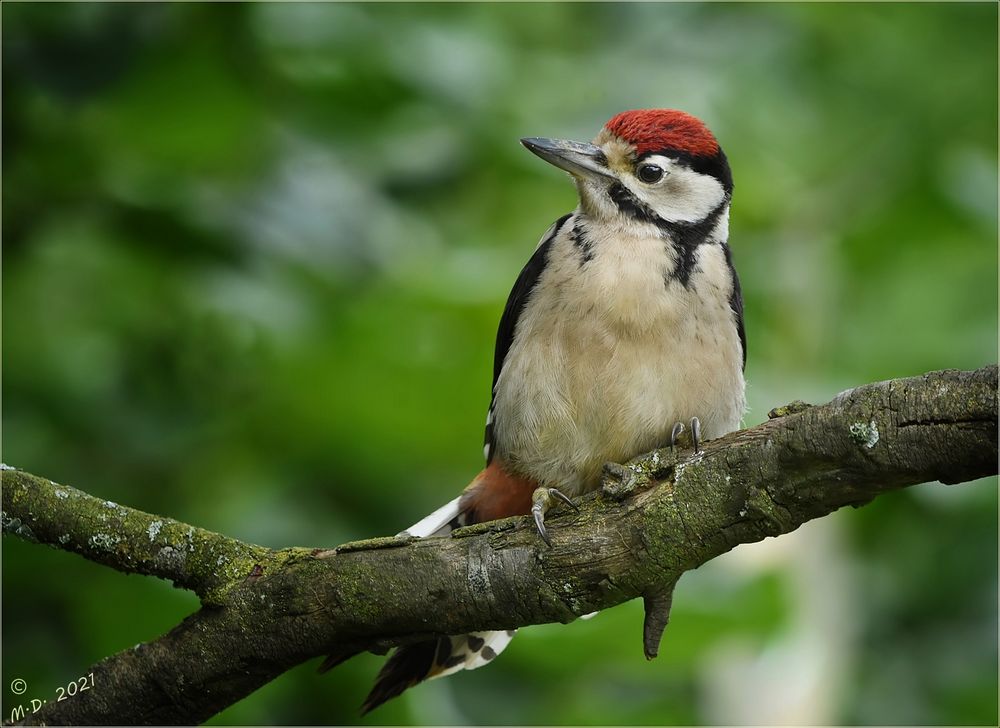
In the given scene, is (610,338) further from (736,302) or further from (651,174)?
(651,174)

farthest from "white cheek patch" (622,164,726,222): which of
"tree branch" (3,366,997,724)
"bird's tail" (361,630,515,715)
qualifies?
"bird's tail" (361,630,515,715)

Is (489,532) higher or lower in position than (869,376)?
lower

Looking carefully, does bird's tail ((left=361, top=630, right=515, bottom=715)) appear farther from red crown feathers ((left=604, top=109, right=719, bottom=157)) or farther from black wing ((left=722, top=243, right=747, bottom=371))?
red crown feathers ((left=604, top=109, right=719, bottom=157))

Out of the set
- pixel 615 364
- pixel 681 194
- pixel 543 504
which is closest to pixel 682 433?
pixel 615 364

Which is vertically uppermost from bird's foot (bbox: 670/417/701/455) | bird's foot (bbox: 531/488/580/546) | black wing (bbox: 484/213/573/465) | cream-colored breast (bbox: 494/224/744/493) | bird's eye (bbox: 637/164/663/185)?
bird's eye (bbox: 637/164/663/185)

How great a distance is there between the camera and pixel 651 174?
3.98 m

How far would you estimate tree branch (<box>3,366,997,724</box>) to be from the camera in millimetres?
2566

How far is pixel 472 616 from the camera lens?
8.95 feet

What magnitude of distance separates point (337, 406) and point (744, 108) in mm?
2987

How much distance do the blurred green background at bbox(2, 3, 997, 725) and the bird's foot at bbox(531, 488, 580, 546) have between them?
1.24 meters

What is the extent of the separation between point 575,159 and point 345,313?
1.10 meters

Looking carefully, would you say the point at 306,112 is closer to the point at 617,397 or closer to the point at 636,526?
the point at 617,397

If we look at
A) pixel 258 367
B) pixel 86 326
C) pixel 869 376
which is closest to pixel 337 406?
pixel 258 367

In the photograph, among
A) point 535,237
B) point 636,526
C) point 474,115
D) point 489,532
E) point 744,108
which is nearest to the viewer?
point 636,526
